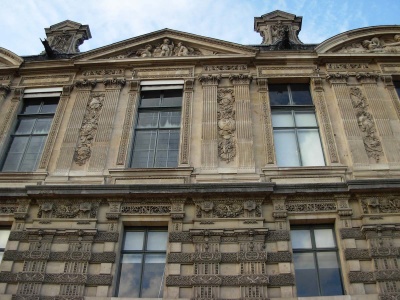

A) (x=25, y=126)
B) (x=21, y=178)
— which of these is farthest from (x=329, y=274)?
(x=25, y=126)

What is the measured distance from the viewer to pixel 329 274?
10453 millimetres

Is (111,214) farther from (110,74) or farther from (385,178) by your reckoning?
(385,178)

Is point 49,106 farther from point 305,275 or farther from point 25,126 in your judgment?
point 305,275

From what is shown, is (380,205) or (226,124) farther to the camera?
(226,124)

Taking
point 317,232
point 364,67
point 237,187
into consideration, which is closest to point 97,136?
point 237,187

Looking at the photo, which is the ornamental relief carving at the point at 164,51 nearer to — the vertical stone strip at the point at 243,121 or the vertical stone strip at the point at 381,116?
the vertical stone strip at the point at 243,121

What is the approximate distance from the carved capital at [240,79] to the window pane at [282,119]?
1394 mm

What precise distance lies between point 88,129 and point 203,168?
12.8ft

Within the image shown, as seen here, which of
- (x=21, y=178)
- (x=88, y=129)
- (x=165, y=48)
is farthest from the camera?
(x=165, y=48)

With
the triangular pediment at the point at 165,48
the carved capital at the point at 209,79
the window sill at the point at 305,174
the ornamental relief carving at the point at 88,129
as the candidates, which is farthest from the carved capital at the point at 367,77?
the ornamental relief carving at the point at 88,129

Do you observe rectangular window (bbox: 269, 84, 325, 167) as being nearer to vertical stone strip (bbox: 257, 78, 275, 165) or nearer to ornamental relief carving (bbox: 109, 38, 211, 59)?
vertical stone strip (bbox: 257, 78, 275, 165)

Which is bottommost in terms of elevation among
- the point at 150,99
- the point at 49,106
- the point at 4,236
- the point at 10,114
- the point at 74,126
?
the point at 4,236

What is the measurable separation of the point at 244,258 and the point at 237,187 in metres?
1.87

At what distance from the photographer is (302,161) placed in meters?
13.0
